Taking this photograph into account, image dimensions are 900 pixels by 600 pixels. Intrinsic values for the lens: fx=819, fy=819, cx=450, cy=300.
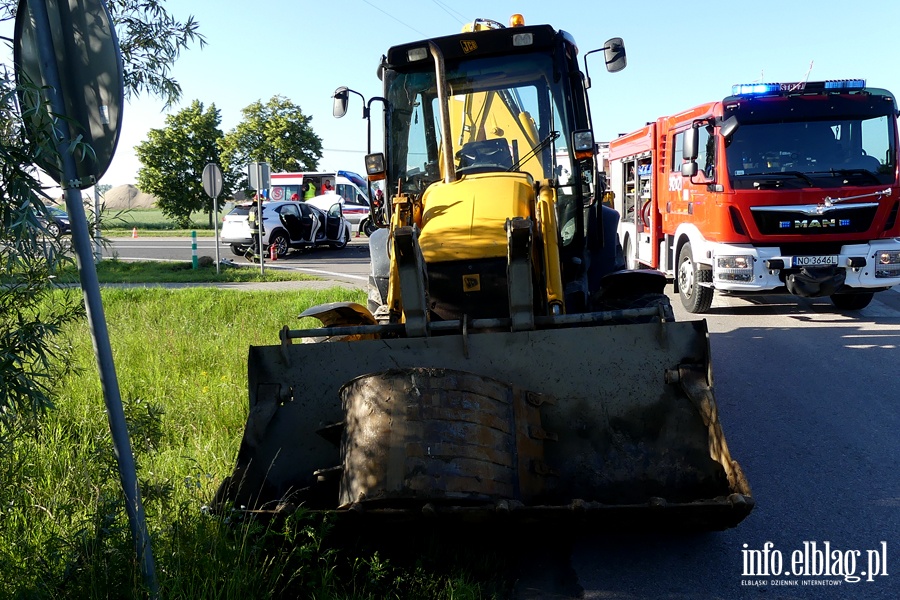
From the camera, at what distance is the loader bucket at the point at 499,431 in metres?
3.70

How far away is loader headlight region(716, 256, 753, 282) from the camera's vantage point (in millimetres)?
10445

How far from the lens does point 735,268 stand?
10.5m

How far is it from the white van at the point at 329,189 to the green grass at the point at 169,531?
31.2 metres

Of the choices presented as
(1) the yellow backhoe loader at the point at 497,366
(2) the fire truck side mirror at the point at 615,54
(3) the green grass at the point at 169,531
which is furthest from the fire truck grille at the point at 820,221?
(3) the green grass at the point at 169,531

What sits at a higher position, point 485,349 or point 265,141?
point 265,141

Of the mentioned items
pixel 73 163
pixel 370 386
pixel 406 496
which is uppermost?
pixel 73 163

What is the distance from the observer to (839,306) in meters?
11.7

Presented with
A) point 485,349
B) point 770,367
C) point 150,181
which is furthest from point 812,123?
point 150,181

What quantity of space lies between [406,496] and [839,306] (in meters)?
9.86

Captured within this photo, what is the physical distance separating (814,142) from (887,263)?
1801 mm

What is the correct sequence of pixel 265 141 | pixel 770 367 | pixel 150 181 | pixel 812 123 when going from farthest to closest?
pixel 265 141, pixel 150 181, pixel 812 123, pixel 770 367

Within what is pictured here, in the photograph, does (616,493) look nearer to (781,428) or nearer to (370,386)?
(370,386)

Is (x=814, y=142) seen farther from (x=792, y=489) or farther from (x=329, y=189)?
(x=329, y=189)

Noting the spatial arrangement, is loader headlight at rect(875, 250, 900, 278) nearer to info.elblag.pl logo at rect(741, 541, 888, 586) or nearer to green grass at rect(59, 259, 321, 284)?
info.elblag.pl logo at rect(741, 541, 888, 586)
